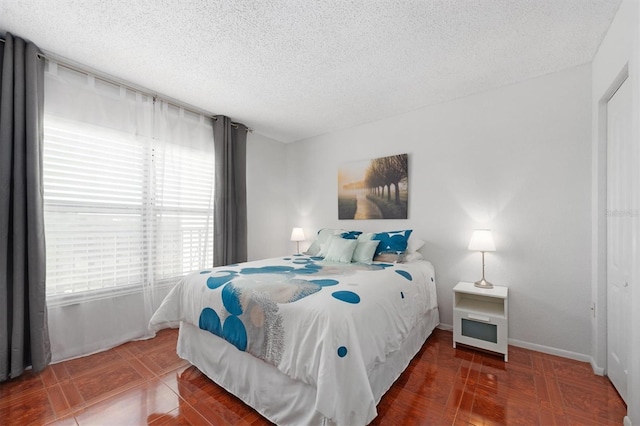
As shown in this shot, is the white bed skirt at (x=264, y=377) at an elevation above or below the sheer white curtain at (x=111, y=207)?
below

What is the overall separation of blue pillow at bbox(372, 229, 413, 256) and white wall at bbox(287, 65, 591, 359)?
324 mm

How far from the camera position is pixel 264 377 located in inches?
65.8

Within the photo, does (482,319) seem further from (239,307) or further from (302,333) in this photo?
(239,307)

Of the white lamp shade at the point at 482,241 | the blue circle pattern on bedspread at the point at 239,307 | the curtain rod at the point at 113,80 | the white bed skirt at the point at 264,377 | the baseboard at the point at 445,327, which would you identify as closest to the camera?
the white bed skirt at the point at 264,377

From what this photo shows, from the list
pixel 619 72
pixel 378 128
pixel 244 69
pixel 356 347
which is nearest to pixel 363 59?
pixel 244 69

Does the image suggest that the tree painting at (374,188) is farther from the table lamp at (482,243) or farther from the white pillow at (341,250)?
the table lamp at (482,243)

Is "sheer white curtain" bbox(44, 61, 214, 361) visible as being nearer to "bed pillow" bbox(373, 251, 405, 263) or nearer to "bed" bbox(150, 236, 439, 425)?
"bed" bbox(150, 236, 439, 425)

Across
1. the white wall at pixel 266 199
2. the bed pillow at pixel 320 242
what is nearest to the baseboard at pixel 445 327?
the bed pillow at pixel 320 242

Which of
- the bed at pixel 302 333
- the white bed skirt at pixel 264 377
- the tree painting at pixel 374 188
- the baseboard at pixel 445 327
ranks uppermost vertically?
the tree painting at pixel 374 188

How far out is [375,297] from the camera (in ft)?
5.71

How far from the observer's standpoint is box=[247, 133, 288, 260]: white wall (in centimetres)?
411

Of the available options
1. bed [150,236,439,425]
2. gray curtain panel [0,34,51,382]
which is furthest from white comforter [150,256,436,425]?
gray curtain panel [0,34,51,382]

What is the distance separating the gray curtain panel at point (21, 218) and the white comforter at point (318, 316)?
3.00ft

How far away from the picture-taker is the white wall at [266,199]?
4.11 meters
